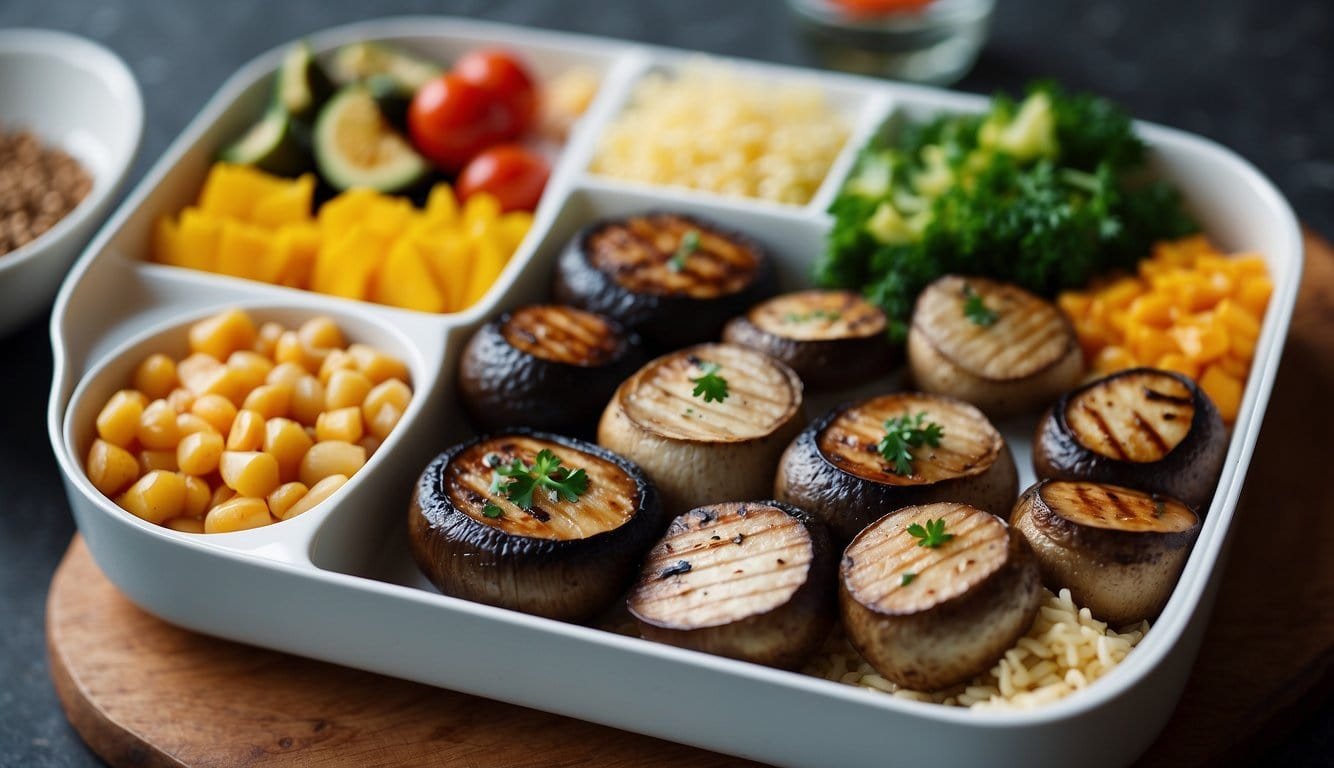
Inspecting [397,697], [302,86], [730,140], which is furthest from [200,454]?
[730,140]

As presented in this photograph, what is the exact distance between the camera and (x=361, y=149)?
4.80m

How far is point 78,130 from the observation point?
498 centimetres

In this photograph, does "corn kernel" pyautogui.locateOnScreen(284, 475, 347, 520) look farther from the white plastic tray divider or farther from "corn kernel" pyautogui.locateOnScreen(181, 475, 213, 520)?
the white plastic tray divider

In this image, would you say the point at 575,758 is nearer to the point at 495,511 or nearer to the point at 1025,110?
the point at 495,511

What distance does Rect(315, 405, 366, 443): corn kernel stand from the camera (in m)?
3.55

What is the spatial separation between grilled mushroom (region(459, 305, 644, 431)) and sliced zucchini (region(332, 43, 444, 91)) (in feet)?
5.28

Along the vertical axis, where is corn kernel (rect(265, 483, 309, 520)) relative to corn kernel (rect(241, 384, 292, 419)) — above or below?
below

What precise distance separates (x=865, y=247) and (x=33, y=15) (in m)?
4.15

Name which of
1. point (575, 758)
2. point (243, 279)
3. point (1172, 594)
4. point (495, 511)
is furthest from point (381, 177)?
point (1172, 594)

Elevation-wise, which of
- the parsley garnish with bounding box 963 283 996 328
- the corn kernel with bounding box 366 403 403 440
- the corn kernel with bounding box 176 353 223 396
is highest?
the parsley garnish with bounding box 963 283 996 328

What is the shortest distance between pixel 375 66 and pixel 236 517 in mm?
2311

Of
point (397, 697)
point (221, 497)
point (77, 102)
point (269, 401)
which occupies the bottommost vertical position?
point (397, 697)

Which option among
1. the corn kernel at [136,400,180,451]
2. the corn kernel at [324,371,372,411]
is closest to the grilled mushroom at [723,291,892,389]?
the corn kernel at [324,371,372,411]

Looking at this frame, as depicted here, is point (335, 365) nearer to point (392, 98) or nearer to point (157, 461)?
point (157, 461)
